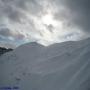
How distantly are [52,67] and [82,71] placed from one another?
2.54m

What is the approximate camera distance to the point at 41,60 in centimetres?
1391

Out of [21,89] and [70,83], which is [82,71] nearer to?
[70,83]

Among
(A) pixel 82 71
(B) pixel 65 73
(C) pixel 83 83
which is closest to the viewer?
(C) pixel 83 83

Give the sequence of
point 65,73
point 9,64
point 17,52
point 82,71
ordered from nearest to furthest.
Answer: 1. point 82,71
2. point 65,73
3. point 9,64
4. point 17,52

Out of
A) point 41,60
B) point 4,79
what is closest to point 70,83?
point 41,60

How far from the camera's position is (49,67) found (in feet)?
41.5

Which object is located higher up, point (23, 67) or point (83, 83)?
point (23, 67)

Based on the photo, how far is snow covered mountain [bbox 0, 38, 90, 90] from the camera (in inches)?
416

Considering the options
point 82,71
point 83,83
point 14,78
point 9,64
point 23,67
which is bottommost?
point 83,83

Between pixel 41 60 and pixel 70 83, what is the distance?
4143mm

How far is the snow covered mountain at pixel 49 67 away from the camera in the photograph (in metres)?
10.6

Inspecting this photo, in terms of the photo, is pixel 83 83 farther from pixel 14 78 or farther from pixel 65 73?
pixel 14 78

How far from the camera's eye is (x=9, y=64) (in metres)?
15.5

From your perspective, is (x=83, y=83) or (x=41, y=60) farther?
(x=41, y=60)
